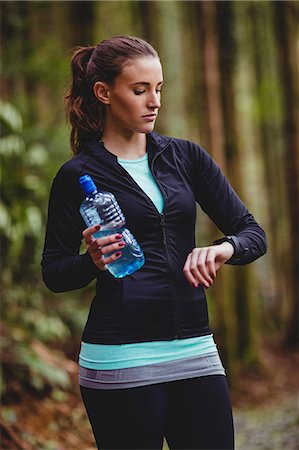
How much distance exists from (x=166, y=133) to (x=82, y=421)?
6971mm

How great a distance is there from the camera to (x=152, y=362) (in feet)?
9.04

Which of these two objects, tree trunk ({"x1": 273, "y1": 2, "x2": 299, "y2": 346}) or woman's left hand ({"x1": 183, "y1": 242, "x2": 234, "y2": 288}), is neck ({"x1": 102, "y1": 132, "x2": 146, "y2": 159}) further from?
tree trunk ({"x1": 273, "y1": 2, "x2": 299, "y2": 346})

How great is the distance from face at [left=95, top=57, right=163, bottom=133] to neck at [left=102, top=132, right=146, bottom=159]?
0.21 feet

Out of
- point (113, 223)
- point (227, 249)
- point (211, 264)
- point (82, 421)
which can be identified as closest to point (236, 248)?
point (227, 249)

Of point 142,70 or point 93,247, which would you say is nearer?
point 93,247

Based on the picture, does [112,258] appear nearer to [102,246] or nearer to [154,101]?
[102,246]

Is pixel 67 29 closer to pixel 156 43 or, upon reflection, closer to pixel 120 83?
pixel 156 43

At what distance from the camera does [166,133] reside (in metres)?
13.6

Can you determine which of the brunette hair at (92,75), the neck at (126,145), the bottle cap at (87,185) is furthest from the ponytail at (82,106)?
the bottle cap at (87,185)

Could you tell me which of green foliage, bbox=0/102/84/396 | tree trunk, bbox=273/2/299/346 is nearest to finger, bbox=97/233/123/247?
green foliage, bbox=0/102/84/396

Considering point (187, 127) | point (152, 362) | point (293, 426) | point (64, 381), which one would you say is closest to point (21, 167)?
point (64, 381)

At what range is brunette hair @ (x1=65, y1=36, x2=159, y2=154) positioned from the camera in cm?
290

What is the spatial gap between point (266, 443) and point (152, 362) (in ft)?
18.8

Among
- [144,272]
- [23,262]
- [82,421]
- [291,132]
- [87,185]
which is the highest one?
[87,185]
